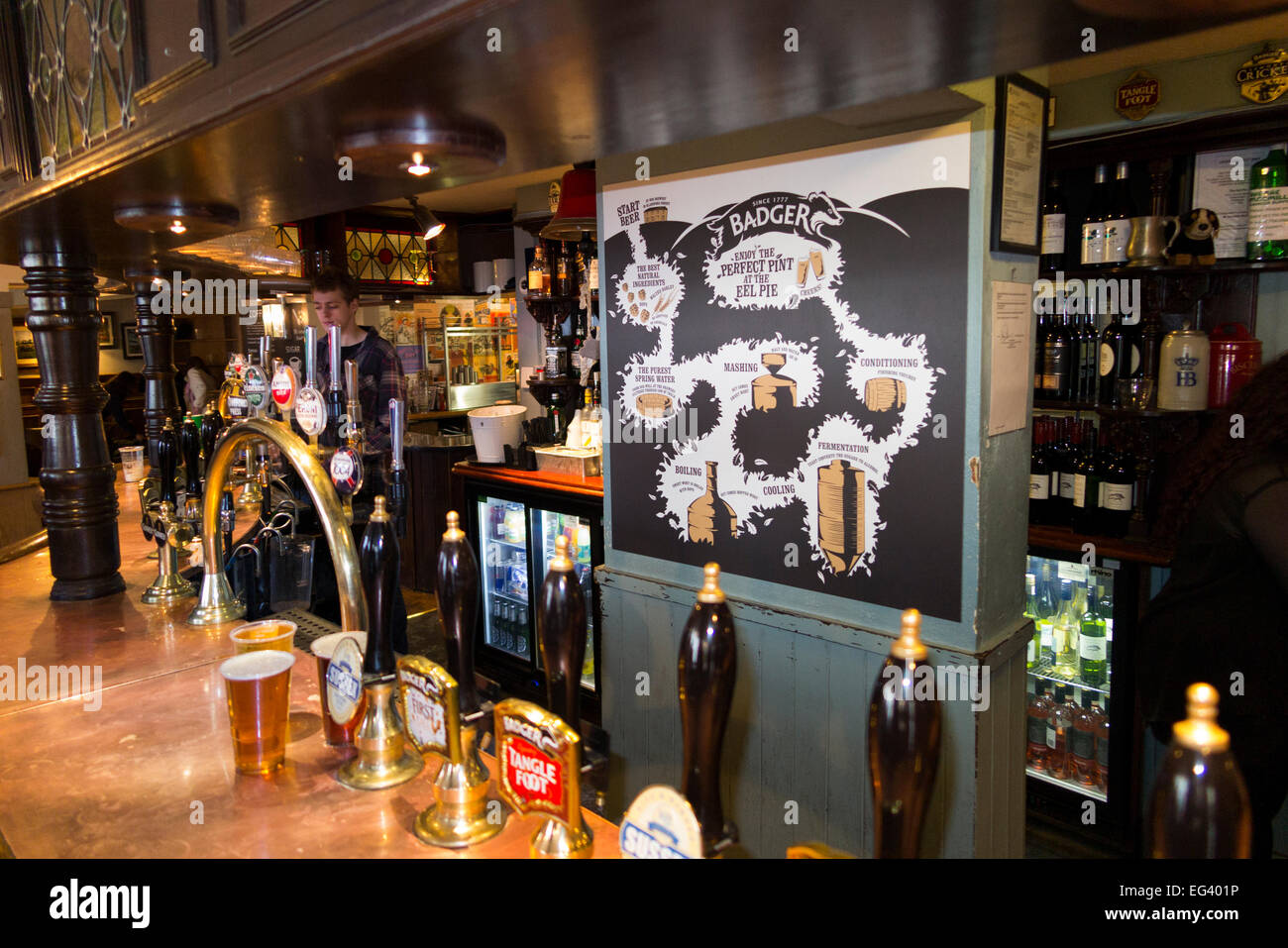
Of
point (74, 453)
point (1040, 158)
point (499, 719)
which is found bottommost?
point (499, 719)

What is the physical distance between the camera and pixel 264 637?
1304 mm

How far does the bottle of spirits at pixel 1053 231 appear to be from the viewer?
327cm

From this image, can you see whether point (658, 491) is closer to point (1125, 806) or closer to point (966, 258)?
point (966, 258)

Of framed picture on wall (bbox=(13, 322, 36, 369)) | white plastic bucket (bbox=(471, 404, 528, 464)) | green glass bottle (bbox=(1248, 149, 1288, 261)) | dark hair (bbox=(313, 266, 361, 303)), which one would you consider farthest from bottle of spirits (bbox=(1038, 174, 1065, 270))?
framed picture on wall (bbox=(13, 322, 36, 369))

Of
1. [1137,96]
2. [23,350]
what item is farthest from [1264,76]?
[23,350]

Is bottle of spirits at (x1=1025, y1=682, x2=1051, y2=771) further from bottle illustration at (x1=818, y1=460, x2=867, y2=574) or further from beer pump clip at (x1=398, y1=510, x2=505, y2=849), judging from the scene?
beer pump clip at (x1=398, y1=510, x2=505, y2=849)

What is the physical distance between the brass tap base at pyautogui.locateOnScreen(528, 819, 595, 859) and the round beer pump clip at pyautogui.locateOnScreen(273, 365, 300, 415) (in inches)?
52.9

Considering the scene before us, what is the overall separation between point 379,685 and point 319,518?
34 centimetres

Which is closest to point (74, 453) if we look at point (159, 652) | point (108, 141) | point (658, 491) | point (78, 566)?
point (78, 566)

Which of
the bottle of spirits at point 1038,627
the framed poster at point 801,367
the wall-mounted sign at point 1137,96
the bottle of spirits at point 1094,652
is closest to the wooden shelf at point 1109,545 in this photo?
the bottle of spirits at point 1038,627

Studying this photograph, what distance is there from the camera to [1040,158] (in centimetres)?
213

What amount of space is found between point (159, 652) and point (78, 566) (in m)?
0.65

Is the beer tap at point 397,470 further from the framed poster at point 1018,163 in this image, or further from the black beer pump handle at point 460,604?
the framed poster at point 1018,163

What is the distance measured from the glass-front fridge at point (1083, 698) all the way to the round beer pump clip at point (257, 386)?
8.65 ft
